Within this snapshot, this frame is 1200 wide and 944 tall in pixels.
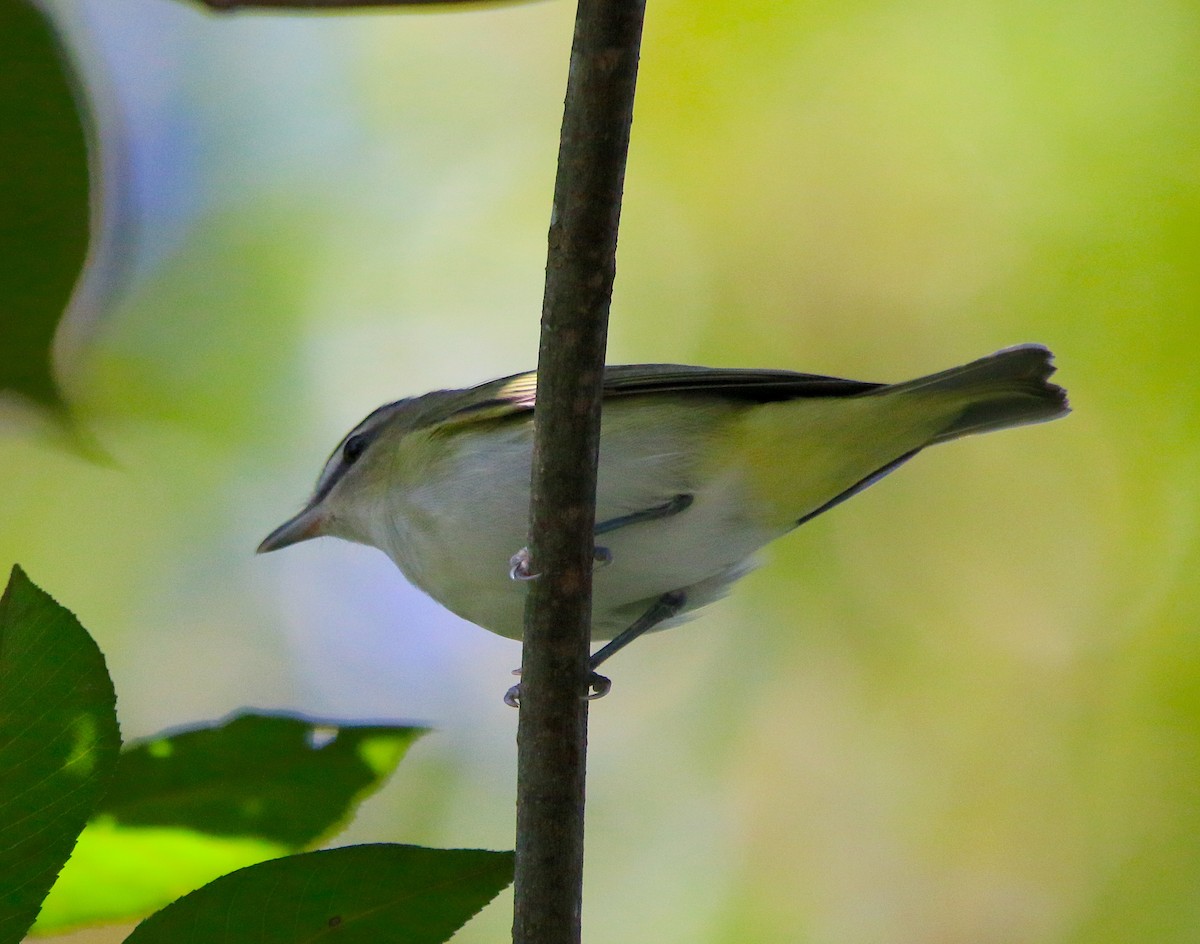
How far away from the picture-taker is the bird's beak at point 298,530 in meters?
4.43

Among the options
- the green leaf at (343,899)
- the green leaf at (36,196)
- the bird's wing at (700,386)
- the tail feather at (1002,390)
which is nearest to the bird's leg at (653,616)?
the bird's wing at (700,386)

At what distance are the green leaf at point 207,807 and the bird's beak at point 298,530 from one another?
8.30ft

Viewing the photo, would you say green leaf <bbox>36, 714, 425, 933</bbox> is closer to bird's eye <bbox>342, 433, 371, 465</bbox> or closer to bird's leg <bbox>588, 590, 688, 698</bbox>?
bird's leg <bbox>588, 590, 688, 698</bbox>

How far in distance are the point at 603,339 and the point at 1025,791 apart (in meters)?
5.32

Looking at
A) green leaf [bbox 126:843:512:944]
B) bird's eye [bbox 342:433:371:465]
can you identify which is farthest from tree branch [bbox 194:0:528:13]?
bird's eye [bbox 342:433:371:465]

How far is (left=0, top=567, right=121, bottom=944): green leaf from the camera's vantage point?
4.69 ft

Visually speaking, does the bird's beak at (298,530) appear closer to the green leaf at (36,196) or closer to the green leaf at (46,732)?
the green leaf at (36,196)

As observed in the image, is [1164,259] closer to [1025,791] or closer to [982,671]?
[982,671]

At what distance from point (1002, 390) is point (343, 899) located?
258 centimetres

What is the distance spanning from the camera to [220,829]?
188 cm

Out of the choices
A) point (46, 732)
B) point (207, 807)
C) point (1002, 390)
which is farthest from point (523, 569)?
point (1002, 390)

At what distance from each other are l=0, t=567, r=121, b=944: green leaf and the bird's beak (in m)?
2.91

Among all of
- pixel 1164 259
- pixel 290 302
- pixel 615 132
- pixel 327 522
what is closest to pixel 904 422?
pixel 615 132

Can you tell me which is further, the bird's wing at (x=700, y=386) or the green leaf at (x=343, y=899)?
the bird's wing at (x=700, y=386)
